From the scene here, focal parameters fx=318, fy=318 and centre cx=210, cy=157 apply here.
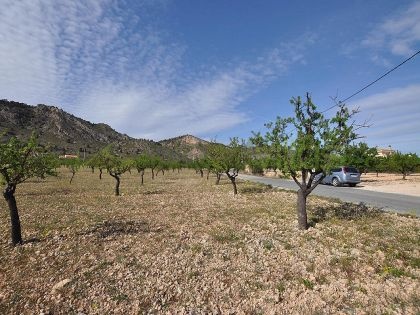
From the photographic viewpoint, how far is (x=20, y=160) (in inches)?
501

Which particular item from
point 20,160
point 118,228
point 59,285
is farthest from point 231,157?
point 59,285

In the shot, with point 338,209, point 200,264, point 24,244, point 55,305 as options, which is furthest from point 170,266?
point 338,209

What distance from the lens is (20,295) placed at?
8.37 m

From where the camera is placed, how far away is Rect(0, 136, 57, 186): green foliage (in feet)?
Answer: 40.4

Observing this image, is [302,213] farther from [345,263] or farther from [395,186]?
[395,186]

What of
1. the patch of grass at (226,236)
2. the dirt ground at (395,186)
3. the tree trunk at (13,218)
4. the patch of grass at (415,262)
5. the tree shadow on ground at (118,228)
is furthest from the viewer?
the dirt ground at (395,186)

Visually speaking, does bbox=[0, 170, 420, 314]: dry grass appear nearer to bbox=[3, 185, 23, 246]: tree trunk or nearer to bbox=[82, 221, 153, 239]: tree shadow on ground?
bbox=[82, 221, 153, 239]: tree shadow on ground

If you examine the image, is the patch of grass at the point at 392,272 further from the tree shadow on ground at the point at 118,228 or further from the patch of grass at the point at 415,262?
the tree shadow on ground at the point at 118,228

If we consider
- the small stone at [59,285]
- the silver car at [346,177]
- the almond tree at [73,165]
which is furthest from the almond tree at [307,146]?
the almond tree at [73,165]

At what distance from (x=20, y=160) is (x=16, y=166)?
Answer: 0.28m

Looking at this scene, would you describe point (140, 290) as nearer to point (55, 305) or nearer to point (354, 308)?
point (55, 305)

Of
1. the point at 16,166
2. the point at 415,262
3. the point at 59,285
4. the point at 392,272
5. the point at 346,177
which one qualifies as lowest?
the point at 59,285

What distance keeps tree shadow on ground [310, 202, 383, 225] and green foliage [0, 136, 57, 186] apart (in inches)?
485

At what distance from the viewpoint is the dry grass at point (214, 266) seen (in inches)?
310
